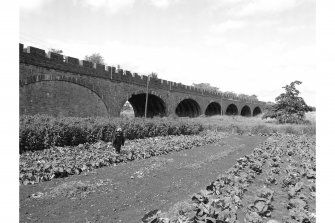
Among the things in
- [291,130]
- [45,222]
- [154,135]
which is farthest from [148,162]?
[291,130]

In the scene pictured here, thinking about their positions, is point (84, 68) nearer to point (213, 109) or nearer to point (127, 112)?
point (213, 109)

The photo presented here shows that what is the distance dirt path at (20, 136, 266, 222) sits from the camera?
5191mm

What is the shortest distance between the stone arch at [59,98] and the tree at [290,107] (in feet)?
77.6

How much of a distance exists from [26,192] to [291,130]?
25.2m

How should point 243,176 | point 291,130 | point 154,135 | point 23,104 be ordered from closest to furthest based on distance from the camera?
point 243,176 < point 23,104 < point 154,135 < point 291,130

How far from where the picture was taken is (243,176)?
686 cm

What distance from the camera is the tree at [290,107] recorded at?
3231cm

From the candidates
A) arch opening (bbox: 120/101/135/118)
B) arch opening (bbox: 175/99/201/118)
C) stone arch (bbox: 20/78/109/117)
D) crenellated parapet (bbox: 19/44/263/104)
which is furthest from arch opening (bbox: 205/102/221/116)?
stone arch (bbox: 20/78/109/117)

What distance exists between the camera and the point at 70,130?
508 inches

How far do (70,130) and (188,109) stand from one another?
32566 millimetres

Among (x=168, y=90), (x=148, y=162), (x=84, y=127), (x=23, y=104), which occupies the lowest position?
(x=148, y=162)

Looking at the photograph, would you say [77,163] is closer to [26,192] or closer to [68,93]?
[26,192]

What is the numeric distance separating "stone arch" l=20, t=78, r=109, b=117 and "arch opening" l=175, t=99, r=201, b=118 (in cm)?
2288

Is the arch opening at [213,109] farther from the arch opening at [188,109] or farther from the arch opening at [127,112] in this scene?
the arch opening at [127,112]
